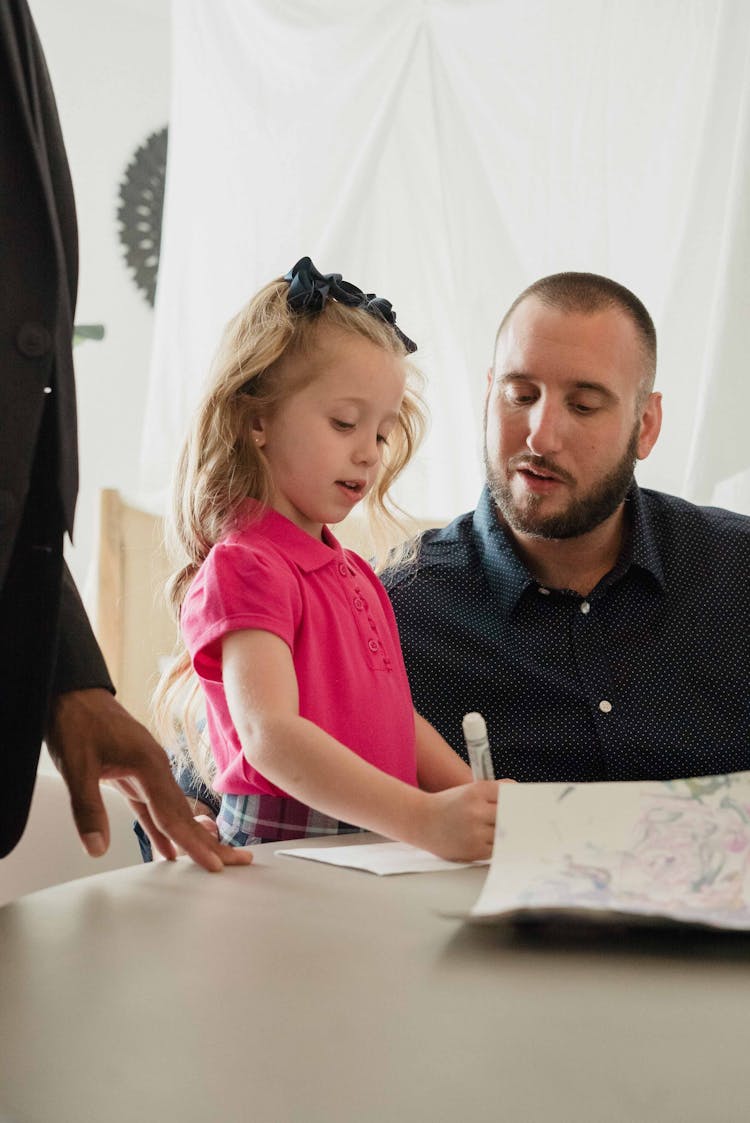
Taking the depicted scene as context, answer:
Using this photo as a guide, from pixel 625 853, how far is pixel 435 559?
0.99 metres

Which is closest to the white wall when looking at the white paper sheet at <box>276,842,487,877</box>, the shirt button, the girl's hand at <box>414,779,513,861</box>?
the white paper sheet at <box>276,842,487,877</box>

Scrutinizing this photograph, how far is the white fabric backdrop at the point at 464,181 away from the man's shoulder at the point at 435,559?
1.89 feet

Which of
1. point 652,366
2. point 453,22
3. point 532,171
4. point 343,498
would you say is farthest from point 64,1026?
point 453,22

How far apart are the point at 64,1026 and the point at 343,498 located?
789 millimetres

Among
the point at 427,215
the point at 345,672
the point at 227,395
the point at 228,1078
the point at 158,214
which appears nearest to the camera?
the point at 228,1078

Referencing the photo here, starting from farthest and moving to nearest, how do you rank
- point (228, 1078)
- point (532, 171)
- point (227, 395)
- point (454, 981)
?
point (532, 171), point (227, 395), point (454, 981), point (228, 1078)

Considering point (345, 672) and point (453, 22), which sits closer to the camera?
point (345, 672)

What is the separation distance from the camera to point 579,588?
70.9 inches

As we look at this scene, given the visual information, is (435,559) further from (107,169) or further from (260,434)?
(107,169)

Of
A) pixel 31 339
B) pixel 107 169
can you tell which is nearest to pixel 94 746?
pixel 31 339

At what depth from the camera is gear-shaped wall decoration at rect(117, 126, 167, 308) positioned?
13.5 feet

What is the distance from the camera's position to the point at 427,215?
2.84m

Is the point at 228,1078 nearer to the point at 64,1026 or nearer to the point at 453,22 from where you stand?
the point at 64,1026

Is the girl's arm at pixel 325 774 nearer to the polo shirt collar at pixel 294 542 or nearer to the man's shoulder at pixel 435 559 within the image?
the polo shirt collar at pixel 294 542
